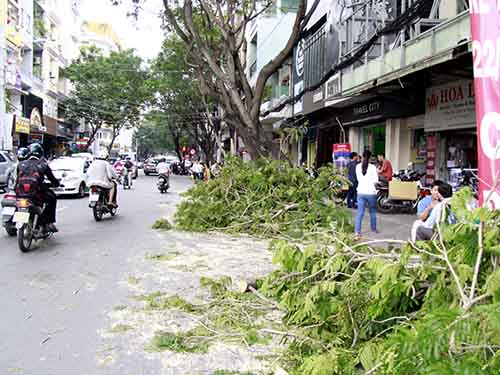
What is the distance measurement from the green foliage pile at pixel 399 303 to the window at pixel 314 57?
61.5 feet

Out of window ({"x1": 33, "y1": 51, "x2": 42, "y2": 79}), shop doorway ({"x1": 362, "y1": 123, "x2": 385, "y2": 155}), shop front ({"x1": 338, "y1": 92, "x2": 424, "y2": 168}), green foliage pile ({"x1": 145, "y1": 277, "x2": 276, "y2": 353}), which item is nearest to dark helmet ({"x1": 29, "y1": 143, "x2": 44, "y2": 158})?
green foliage pile ({"x1": 145, "y1": 277, "x2": 276, "y2": 353})

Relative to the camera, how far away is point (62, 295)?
227 inches

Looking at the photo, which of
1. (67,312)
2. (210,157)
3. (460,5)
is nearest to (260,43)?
(210,157)

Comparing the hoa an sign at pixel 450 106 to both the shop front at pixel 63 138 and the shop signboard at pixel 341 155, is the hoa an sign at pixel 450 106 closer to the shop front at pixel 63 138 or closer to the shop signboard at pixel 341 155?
the shop signboard at pixel 341 155

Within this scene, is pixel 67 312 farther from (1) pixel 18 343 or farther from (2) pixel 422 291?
(2) pixel 422 291

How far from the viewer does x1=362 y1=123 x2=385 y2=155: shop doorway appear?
19250 millimetres

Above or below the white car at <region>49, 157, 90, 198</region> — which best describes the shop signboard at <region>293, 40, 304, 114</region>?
above

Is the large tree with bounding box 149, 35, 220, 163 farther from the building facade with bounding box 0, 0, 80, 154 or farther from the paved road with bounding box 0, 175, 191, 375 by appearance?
the paved road with bounding box 0, 175, 191, 375

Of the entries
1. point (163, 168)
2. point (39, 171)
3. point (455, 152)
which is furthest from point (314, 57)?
point (39, 171)

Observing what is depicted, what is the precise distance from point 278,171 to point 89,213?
5203mm

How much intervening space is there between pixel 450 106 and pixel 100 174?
8.78 metres

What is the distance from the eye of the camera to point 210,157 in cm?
4591

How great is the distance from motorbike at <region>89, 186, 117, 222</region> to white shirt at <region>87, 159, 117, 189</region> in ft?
0.36

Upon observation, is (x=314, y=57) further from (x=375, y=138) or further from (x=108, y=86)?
(x=108, y=86)
